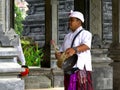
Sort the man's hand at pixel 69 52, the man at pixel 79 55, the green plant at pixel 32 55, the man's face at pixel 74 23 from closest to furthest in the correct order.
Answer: the man's hand at pixel 69 52 → the man at pixel 79 55 → the man's face at pixel 74 23 → the green plant at pixel 32 55

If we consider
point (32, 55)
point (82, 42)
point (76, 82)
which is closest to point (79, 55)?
point (82, 42)

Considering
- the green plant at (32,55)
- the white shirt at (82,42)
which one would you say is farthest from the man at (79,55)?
the green plant at (32,55)

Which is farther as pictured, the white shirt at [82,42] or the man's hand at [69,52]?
the white shirt at [82,42]

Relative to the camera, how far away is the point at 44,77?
56.1 feet

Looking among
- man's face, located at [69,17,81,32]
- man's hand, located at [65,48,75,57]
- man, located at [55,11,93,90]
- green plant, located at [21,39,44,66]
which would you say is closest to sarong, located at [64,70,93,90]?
man, located at [55,11,93,90]

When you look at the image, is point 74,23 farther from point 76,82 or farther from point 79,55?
point 76,82

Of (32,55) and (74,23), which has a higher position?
(74,23)

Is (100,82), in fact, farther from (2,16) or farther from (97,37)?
(2,16)

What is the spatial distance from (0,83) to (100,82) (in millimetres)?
8984

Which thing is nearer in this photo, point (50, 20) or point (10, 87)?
point (10, 87)

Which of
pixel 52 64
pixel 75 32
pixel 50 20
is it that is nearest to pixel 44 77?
pixel 52 64

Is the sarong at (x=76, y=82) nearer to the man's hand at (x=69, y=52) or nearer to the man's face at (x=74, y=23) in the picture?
the man's hand at (x=69, y=52)

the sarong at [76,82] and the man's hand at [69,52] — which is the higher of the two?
the man's hand at [69,52]

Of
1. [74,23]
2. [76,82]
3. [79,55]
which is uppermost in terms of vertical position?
[74,23]
